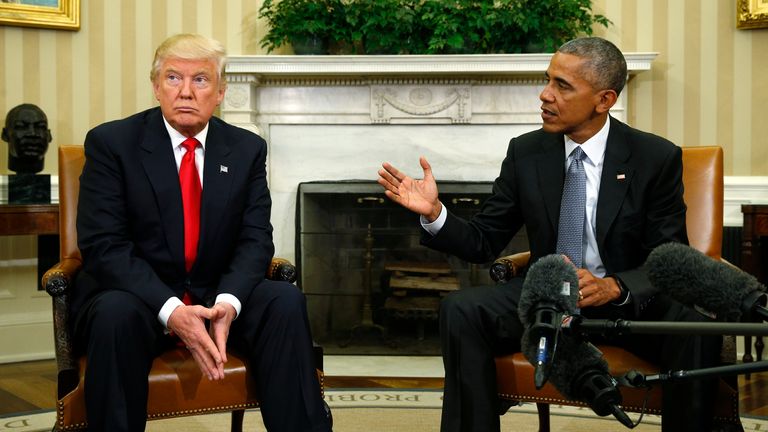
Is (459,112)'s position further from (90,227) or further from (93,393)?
(93,393)

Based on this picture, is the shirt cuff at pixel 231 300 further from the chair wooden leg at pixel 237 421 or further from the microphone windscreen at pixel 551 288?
the microphone windscreen at pixel 551 288

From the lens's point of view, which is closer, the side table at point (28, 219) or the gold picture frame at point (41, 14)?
the side table at point (28, 219)

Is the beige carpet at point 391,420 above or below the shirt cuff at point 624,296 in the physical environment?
below

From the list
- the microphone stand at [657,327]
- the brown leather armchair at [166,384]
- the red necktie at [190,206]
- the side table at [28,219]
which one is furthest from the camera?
the side table at [28,219]

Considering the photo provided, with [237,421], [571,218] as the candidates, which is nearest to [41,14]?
[237,421]

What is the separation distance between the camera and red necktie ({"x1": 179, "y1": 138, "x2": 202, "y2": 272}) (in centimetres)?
253

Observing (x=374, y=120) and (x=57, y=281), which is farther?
(x=374, y=120)

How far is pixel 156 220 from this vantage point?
8.14ft

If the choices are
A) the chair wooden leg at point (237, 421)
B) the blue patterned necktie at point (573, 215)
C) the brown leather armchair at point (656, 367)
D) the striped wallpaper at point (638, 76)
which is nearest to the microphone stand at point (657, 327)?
the brown leather armchair at point (656, 367)

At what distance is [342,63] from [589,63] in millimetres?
2197

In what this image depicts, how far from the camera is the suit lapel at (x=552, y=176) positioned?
8.68 feet

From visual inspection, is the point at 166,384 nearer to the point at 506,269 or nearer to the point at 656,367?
the point at 506,269

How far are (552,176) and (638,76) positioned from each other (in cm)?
251

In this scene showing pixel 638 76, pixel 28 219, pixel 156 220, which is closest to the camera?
pixel 156 220
